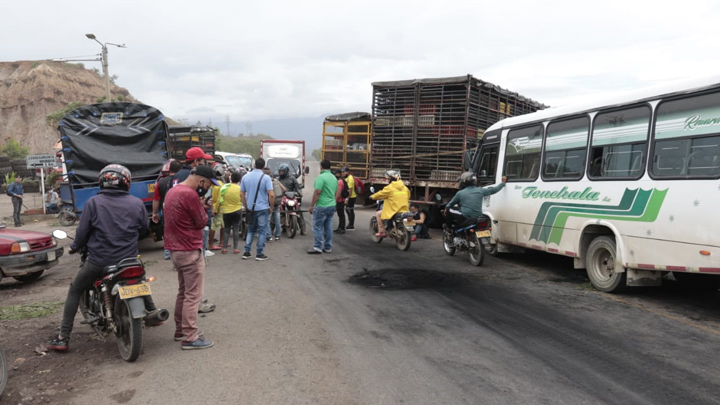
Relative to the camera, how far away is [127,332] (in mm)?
4359

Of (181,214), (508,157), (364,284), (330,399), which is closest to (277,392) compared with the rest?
(330,399)

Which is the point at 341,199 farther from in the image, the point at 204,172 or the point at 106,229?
the point at 106,229

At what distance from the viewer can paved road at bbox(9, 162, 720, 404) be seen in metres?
3.72

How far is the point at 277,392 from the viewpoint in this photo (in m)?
3.72

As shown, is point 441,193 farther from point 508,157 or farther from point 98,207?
point 98,207

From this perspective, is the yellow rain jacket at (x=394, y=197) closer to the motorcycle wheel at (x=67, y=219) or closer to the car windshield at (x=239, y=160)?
the motorcycle wheel at (x=67, y=219)

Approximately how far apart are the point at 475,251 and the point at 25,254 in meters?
7.77

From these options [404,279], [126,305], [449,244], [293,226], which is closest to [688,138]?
[404,279]

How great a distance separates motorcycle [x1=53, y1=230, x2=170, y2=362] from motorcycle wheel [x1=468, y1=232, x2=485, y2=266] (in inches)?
236

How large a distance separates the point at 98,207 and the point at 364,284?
162 inches

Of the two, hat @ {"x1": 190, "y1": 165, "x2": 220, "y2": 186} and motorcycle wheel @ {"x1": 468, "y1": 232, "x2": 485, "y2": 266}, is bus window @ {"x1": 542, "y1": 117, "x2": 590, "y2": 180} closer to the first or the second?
motorcycle wheel @ {"x1": 468, "y1": 232, "x2": 485, "y2": 266}

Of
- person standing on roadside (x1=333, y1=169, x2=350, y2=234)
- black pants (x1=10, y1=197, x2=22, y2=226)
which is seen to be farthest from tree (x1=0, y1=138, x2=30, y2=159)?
person standing on roadside (x1=333, y1=169, x2=350, y2=234)

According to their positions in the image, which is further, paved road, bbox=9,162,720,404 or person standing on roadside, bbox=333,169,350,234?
person standing on roadside, bbox=333,169,350,234

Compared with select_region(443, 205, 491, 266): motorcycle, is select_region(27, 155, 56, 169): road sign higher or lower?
higher
